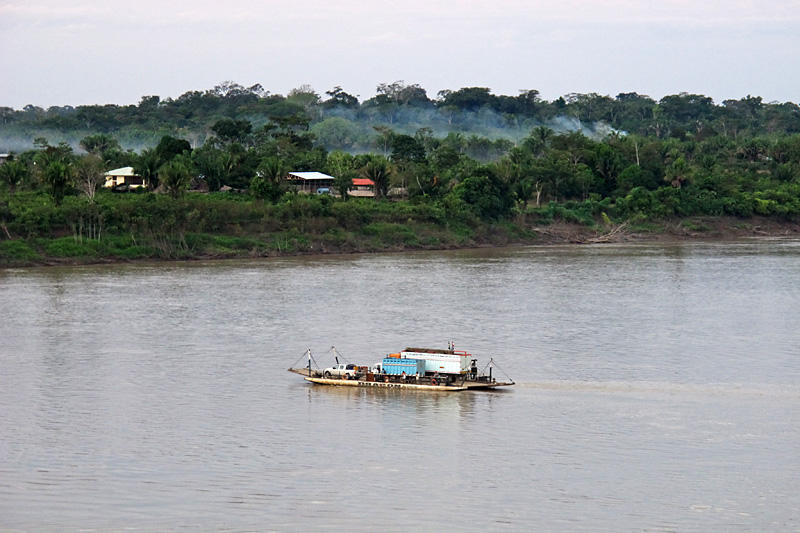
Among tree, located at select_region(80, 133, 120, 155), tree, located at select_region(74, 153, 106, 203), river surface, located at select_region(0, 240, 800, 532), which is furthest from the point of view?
tree, located at select_region(80, 133, 120, 155)

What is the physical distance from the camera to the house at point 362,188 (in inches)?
2525

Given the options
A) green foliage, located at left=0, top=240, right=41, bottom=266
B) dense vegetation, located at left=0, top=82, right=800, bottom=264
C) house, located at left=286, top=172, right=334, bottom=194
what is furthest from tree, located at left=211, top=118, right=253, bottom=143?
green foliage, located at left=0, top=240, right=41, bottom=266

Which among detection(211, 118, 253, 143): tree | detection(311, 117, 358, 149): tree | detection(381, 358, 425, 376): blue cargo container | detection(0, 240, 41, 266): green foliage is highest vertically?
detection(311, 117, 358, 149): tree

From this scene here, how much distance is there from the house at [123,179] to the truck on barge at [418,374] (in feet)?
133

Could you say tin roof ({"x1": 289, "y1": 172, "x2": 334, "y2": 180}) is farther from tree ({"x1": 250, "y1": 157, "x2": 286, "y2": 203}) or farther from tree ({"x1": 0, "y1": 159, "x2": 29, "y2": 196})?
tree ({"x1": 0, "y1": 159, "x2": 29, "y2": 196})

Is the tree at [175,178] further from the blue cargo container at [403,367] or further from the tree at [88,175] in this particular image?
the blue cargo container at [403,367]

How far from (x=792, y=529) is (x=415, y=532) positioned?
4.72 meters

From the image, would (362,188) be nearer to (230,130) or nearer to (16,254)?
Result: (230,130)

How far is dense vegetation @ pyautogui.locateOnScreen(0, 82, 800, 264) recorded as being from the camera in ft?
159

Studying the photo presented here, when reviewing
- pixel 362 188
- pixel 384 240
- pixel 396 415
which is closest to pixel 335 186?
pixel 362 188

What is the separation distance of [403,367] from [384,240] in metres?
35.5

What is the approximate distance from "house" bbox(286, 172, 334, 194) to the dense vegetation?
1.05 metres

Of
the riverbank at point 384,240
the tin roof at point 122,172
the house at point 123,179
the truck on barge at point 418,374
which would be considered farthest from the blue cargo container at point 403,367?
the house at point 123,179

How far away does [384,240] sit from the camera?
183 feet
